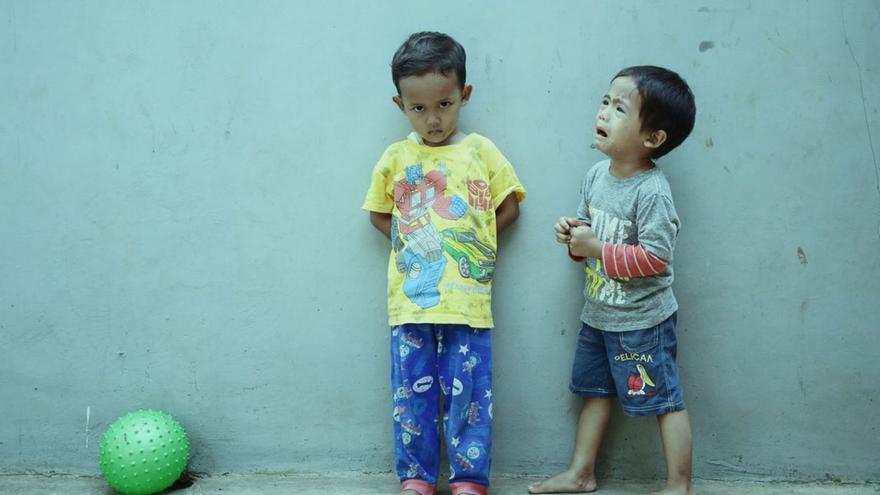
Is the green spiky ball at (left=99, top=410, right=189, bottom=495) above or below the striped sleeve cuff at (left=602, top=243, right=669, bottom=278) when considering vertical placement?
below

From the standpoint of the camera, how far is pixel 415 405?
247cm

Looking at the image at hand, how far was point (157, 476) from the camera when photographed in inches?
96.7

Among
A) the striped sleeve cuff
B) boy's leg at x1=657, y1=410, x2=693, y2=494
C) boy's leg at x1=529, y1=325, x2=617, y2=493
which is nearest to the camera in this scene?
the striped sleeve cuff

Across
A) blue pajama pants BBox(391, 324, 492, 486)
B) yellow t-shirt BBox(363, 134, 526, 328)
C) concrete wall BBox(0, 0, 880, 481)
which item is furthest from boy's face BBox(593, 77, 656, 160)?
A: blue pajama pants BBox(391, 324, 492, 486)

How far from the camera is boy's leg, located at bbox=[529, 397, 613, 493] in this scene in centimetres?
253

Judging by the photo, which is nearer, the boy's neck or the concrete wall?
the boy's neck

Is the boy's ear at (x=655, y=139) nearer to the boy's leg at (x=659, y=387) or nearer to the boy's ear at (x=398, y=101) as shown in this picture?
the boy's leg at (x=659, y=387)

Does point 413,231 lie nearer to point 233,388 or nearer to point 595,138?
point 595,138

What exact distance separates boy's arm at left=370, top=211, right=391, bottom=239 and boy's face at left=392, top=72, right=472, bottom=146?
278 millimetres

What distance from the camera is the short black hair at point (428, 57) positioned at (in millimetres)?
2316

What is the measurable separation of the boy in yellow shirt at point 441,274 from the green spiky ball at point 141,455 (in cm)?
68

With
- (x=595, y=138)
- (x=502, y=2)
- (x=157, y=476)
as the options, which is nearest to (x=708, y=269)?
(x=595, y=138)

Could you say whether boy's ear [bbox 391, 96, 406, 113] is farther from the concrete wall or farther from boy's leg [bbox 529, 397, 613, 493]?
boy's leg [bbox 529, 397, 613, 493]

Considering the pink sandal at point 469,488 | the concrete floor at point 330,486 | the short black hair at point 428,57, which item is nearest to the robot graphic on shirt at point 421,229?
the short black hair at point 428,57
